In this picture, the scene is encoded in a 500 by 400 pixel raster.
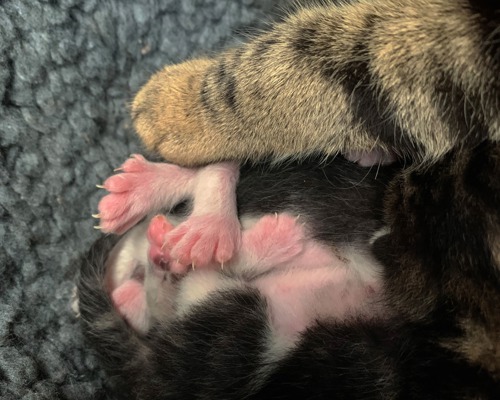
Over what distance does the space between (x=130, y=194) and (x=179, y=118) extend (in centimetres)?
15

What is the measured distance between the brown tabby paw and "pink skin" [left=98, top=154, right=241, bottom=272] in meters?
0.03

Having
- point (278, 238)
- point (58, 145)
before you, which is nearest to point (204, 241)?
point (278, 238)

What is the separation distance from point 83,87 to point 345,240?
64 cm

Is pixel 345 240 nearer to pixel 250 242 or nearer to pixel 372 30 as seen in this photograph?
pixel 250 242

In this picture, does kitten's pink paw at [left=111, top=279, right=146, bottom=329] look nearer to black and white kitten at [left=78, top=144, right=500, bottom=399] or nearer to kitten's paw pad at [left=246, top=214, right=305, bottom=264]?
black and white kitten at [left=78, top=144, right=500, bottom=399]

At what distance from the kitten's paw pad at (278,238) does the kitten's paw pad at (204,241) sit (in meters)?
0.03

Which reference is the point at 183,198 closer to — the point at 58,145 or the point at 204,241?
the point at 204,241

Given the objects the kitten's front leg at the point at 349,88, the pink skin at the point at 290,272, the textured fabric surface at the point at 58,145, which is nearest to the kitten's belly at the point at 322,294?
the pink skin at the point at 290,272

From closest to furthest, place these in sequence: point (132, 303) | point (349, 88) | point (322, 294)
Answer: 1. point (349, 88)
2. point (322, 294)
3. point (132, 303)

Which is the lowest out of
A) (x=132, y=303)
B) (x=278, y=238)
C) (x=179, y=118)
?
(x=132, y=303)

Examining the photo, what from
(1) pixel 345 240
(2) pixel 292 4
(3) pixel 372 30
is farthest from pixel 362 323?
(2) pixel 292 4

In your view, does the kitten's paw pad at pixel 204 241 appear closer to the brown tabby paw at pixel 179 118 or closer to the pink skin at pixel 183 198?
the pink skin at pixel 183 198

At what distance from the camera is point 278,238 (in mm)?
1021

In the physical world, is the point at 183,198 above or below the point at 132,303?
above
